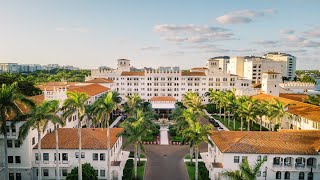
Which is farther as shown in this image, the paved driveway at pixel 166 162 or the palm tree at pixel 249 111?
the palm tree at pixel 249 111

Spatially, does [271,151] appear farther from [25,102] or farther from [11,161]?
[11,161]

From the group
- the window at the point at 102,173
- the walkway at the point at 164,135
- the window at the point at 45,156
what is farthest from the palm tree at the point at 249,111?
the window at the point at 45,156

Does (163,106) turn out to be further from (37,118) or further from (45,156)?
(37,118)

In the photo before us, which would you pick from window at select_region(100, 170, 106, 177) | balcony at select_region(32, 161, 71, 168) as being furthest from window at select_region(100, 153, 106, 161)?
balcony at select_region(32, 161, 71, 168)

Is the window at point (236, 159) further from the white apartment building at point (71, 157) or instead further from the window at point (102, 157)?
the window at point (102, 157)

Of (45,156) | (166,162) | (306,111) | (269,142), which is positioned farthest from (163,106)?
(45,156)

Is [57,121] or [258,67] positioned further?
Answer: [258,67]

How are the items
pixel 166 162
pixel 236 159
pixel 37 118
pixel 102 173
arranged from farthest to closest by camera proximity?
pixel 166 162
pixel 102 173
pixel 236 159
pixel 37 118

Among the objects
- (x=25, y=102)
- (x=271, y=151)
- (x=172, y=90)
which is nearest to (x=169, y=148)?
(x=271, y=151)
